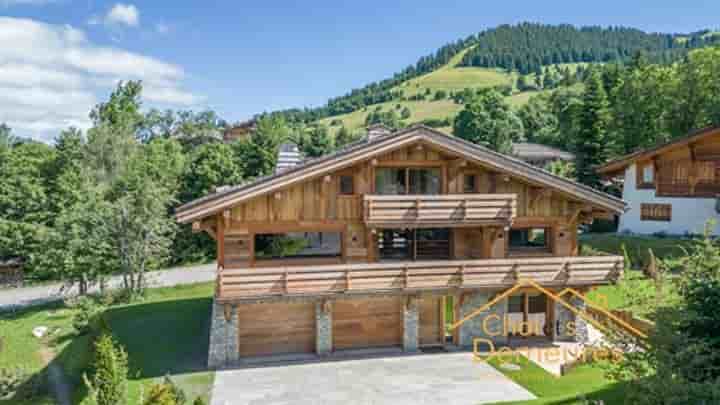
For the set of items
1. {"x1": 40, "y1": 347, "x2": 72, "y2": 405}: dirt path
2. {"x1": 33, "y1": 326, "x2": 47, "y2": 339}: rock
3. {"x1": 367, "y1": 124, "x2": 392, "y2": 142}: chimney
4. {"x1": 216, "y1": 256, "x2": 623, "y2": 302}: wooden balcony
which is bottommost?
{"x1": 40, "y1": 347, "x2": 72, "y2": 405}: dirt path

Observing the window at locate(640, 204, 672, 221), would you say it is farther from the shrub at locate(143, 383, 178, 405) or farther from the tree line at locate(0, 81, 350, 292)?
the shrub at locate(143, 383, 178, 405)

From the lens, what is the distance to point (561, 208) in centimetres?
2006

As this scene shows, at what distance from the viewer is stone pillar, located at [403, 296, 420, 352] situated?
18625 mm

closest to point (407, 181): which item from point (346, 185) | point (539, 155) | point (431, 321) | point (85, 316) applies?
point (346, 185)

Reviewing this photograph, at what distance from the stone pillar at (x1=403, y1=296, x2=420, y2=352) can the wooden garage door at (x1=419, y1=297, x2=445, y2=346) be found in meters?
0.69

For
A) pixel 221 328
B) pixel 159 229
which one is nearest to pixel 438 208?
pixel 221 328

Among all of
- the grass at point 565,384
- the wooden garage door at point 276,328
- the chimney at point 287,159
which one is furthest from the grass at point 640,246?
the chimney at point 287,159

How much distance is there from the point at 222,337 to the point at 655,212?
104 ft

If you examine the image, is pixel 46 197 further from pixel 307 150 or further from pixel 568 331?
pixel 568 331

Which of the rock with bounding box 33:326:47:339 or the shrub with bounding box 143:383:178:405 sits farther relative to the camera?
the rock with bounding box 33:326:47:339

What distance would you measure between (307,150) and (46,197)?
3208 centimetres

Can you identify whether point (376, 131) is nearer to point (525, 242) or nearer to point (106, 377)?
point (525, 242)

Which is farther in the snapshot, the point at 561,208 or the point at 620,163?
the point at 620,163

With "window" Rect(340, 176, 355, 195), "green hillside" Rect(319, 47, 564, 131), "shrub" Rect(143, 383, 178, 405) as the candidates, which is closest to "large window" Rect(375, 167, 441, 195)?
"window" Rect(340, 176, 355, 195)
